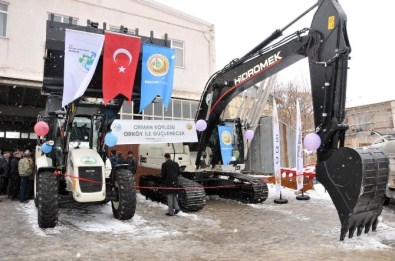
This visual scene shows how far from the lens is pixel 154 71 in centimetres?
871

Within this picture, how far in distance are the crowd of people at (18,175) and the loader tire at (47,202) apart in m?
4.16

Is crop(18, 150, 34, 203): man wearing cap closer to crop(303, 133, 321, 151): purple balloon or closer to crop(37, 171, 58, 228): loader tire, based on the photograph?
crop(37, 171, 58, 228): loader tire

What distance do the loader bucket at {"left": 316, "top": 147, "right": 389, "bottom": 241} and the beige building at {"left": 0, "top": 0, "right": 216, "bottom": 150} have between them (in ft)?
33.2

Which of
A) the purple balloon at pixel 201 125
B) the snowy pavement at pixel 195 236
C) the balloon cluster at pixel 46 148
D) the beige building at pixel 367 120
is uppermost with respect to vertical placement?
the beige building at pixel 367 120

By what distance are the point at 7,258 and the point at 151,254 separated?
7.24 feet

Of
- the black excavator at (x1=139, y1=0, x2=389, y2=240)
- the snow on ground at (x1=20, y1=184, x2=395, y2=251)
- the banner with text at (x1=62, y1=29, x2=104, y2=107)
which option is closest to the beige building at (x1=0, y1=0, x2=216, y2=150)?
the banner with text at (x1=62, y1=29, x2=104, y2=107)

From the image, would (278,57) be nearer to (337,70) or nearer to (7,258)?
(337,70)

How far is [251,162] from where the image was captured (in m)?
19.5

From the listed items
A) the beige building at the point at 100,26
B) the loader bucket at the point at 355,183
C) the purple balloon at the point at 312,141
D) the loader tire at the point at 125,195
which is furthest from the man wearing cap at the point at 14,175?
the loader bucket at the point at 355,183

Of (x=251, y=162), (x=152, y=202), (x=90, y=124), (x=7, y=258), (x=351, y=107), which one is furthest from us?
(x=351, y=107)

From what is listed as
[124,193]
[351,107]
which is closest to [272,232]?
[124,193]

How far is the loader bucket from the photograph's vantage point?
528 centimetres

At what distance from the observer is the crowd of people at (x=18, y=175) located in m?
11.1

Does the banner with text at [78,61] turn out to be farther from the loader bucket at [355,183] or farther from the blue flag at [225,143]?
the loader bucket at [355,183]
